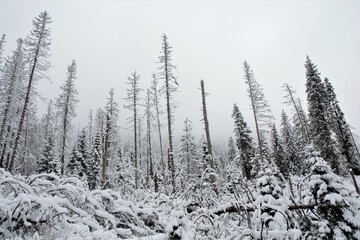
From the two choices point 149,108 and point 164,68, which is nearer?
point 164,68

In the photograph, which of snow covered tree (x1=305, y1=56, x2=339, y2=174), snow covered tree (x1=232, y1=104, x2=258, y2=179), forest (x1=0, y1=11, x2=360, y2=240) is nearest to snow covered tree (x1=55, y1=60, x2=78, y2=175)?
forest (x1=0, y1=11, x2=360, y2=240)

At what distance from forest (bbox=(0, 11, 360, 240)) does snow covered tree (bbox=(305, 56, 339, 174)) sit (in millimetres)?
117

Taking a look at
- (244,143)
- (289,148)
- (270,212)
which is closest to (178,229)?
(270,212)

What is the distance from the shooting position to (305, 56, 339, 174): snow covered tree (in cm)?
2602

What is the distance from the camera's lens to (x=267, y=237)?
257 cm

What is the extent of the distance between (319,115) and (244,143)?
10438mm

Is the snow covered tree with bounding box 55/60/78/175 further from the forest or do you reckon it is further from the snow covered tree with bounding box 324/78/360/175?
the snow covered tree with bounding box 324/78/360/175

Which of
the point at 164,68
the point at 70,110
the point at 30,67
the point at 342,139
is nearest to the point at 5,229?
the point at 164,68

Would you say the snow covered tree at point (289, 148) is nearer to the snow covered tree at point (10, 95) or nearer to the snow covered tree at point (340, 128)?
the snow covered tree at point (340, 128)

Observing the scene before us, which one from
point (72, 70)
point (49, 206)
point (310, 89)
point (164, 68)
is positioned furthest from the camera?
point (72, 70)

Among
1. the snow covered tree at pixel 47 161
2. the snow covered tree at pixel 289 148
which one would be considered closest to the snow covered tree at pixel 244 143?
the snow covered tree at pixel 289 148

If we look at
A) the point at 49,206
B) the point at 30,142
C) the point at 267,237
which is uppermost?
the point at 30,142

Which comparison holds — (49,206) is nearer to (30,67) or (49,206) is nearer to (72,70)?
(30,67)

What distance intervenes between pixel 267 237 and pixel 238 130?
33296 mm
